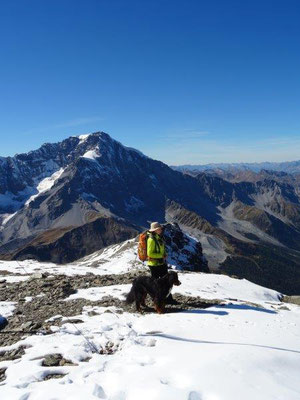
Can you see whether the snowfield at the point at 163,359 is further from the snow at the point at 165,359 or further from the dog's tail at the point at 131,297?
the dog's tail at the point at 131,297

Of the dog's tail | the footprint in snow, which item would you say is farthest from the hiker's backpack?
the footprint in snow

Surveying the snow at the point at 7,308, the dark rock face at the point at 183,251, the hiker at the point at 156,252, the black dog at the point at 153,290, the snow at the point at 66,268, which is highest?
the hiker at the point at 156,252

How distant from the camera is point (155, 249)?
50.9ft

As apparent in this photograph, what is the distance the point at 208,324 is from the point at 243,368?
14.9ft

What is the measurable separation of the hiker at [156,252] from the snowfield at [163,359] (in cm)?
223

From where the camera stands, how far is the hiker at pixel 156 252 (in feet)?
51.0

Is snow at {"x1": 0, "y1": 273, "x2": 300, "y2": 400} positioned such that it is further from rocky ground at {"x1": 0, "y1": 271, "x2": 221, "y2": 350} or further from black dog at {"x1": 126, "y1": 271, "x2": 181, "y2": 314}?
black dog at {"x1": 126, "y1": 271, "x2": 181, "y2": 314}

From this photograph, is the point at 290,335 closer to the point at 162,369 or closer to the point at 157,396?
the point at 162,369

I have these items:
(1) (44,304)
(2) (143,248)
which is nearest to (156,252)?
(2) (143,248)

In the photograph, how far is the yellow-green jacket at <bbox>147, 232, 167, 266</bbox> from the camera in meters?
15.5

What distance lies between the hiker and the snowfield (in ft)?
7.33

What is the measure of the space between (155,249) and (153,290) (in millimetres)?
1830

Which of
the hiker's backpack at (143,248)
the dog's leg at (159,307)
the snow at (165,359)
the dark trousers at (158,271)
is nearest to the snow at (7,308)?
the snow at (165,359)

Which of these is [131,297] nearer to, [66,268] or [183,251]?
[66,268]
